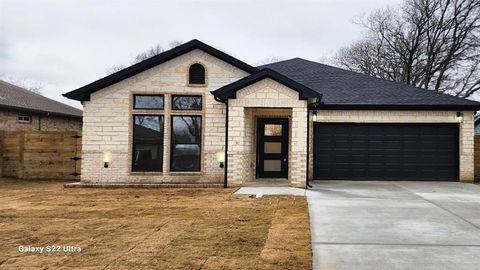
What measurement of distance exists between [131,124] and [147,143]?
821 millimetres

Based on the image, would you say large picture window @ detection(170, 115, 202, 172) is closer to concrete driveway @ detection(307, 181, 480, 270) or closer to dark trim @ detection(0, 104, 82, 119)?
concrete driveway @ detection(307, 181, 480, 270)

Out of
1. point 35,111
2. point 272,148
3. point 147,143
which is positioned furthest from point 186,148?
point 35,111

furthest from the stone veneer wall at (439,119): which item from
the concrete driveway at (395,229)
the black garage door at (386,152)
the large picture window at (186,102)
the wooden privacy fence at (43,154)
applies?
the wooden privacy fence at (43,154)

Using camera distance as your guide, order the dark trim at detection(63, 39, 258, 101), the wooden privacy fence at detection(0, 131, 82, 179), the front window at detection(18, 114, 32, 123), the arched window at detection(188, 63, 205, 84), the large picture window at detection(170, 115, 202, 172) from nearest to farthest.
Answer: the dark trim at detection(63, 39, 258, 101) → the large picture window at detection(170, 115, 202, 172) → the arched window at detection(188, 63, 205, 84) → the wooden privacy fence at detection(0, 131, 82, 179) → the front window at detection(18, 114, 32, 123)

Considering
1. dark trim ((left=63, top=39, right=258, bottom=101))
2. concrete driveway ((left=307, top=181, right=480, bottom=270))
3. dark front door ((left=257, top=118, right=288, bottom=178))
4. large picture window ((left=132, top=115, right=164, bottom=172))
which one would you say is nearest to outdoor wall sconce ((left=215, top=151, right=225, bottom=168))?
dark front door ((left=257, top=118, right=288, bottom=178))

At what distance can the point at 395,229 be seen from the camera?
20.5ft

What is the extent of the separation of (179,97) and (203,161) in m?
2.30

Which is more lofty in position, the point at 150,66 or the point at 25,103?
the point at 150,66

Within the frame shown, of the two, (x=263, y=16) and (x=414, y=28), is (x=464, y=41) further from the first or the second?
(x=263, y=16)

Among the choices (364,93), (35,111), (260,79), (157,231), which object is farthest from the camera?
(35,111)

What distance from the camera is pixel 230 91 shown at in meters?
11.6

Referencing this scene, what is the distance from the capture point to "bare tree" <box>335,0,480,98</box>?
27203mm

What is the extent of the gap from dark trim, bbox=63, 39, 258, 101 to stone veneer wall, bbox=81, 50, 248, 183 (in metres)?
0.14

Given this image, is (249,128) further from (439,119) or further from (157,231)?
(439,119)
